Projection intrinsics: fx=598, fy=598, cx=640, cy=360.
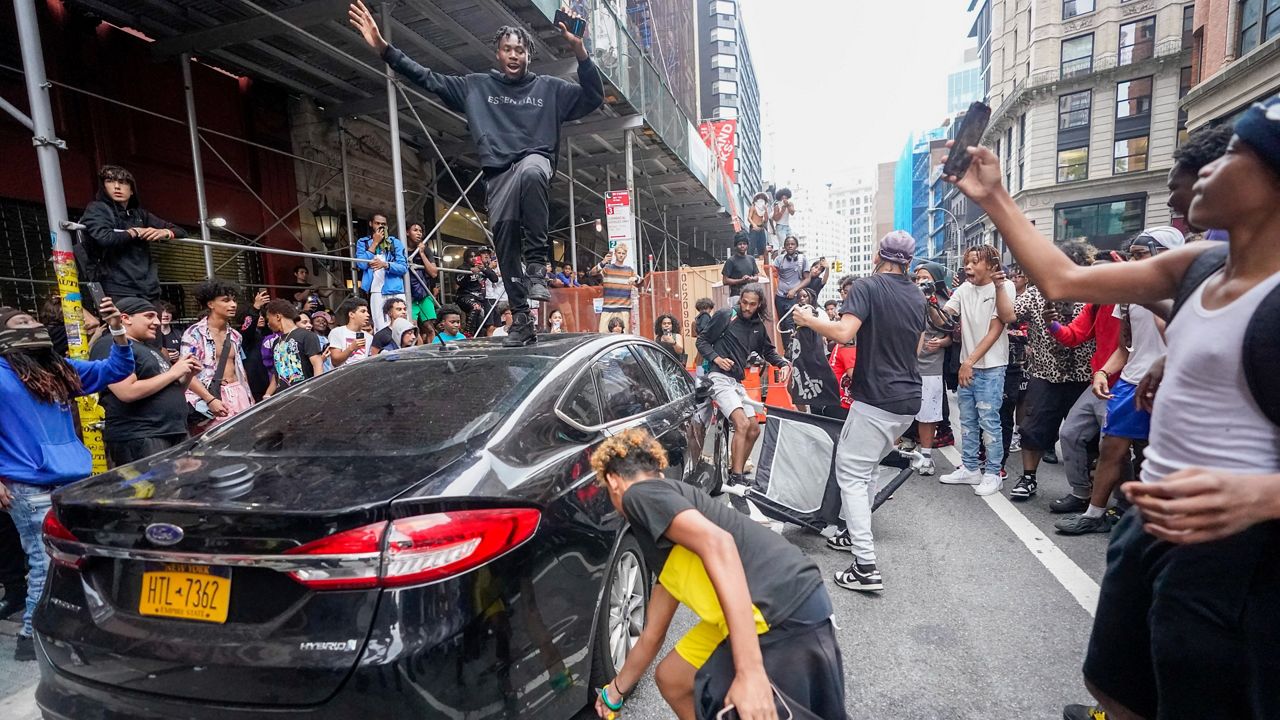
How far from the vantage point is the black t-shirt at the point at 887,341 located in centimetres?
356

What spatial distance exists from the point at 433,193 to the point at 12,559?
8.63 meters

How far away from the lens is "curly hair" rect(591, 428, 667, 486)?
1958 millimetres

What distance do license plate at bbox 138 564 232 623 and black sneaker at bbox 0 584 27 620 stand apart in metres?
2.52

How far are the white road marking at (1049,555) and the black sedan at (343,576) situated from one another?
2.42 m

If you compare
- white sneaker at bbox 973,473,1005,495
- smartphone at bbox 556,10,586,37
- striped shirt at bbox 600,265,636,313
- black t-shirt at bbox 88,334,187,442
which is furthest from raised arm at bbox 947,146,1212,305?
striped shirt at bbox 600,265,636,313

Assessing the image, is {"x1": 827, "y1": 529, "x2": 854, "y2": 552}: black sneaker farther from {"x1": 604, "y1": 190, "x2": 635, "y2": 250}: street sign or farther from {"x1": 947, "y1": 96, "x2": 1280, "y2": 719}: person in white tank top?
{"x1": 604, "y1": 190, "x2": 635, "y2": 250}: street sign

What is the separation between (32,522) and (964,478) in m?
6.35

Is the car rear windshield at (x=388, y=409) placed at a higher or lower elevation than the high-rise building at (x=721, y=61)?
lower

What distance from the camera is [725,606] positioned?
5.36ft

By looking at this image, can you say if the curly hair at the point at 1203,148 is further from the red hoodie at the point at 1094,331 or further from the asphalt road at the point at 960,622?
the red hoodie at the point at 1094,331

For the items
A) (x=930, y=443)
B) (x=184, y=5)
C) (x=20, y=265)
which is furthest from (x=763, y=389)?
(x=20, y=265)

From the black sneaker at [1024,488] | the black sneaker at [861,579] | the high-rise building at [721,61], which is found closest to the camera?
the black sneaker at [861,579]

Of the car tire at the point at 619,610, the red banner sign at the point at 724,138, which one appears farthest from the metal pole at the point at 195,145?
the red banner sign at the point at 724,138

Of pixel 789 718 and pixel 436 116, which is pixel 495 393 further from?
pixel 436 116
